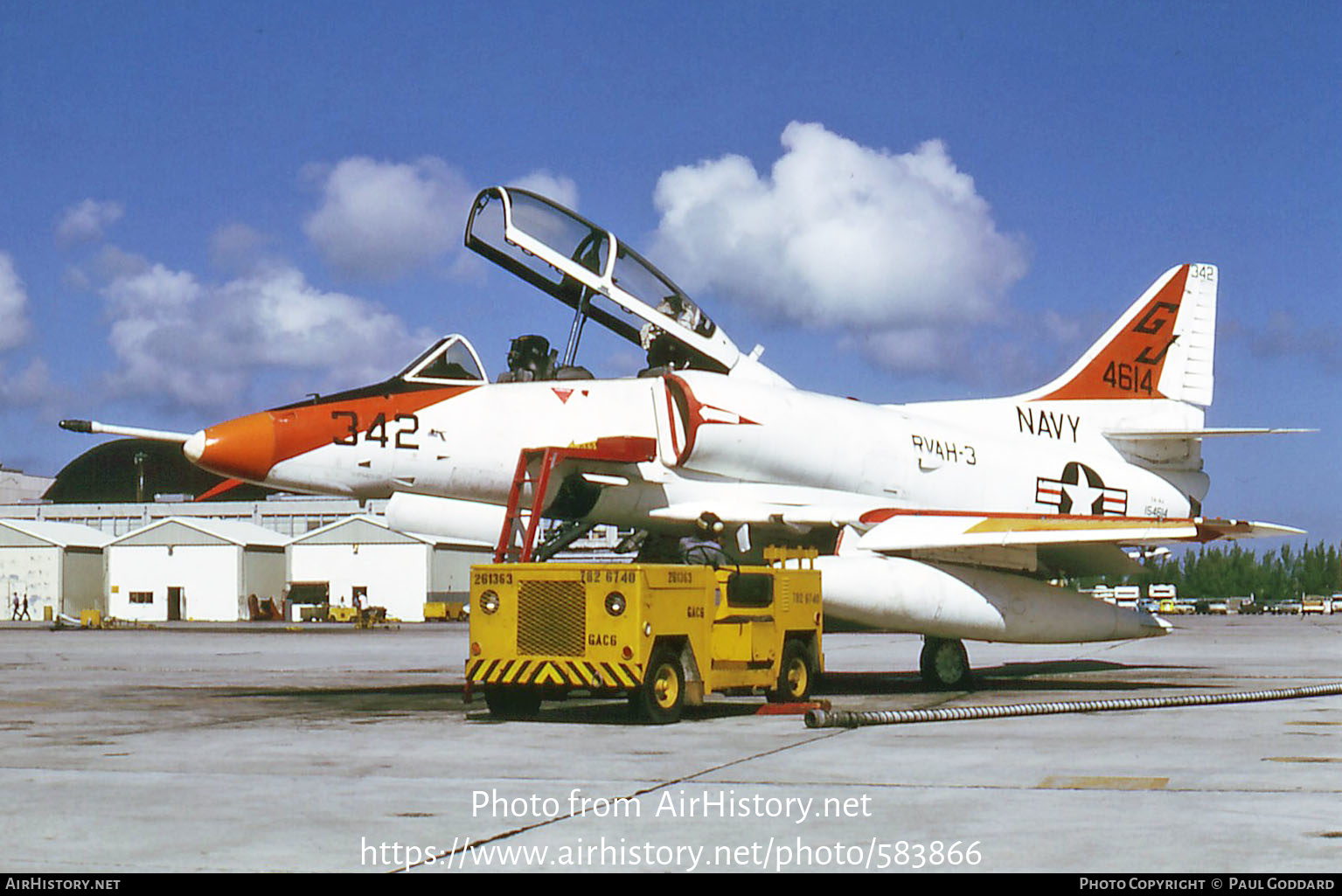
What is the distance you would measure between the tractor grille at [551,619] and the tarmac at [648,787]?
69 centimetres

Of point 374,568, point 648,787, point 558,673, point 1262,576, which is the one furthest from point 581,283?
point 1262,576

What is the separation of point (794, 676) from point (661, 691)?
229 cm

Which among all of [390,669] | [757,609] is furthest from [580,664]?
[390,669]

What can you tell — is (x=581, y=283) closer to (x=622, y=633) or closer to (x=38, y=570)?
(x=622, y=633)

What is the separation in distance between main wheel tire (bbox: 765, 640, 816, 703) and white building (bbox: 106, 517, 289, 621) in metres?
53.4

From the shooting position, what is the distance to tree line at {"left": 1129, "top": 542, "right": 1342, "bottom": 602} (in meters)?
158

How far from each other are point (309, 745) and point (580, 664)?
263 centimetres

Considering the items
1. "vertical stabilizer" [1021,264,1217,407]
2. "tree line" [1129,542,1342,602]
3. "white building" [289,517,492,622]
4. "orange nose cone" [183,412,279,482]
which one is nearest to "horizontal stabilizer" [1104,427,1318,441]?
"vertical stabilizer" [1021,264,1217,407]

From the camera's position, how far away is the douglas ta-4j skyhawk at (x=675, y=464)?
50.8 ft

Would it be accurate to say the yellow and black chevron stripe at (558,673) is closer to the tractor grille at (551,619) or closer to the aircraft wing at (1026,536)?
the tractor grille at (551,619)

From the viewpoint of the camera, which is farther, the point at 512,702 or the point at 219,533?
the point at 219,533

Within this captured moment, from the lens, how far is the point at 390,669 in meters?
22.5

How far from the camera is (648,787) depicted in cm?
835

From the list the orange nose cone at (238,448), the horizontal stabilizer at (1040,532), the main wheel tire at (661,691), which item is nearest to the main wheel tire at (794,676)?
the main wheel tire at (661,691)
